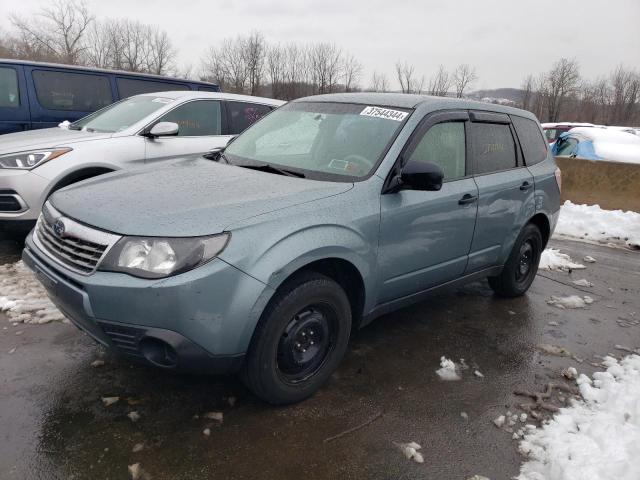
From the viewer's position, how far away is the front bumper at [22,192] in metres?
4.60

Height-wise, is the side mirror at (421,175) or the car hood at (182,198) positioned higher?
the side mirror at (421,175)

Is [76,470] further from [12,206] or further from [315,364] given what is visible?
[12,206]

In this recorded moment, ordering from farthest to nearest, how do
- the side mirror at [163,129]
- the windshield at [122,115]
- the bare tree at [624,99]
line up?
the bare tree at [624,99]
the windshield at [122,115]
the side mirror at [163,129]

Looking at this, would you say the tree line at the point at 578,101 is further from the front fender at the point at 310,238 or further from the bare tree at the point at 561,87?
the front fender at the point at 310,238

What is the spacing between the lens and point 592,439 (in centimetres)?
266

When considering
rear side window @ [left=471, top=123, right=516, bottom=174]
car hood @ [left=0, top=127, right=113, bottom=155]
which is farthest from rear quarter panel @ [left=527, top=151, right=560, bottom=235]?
car hood @ [left=0, top=127, right=113, bottom=155]

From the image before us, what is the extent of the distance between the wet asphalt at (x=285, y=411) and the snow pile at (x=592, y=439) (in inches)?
5.2

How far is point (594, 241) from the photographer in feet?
25.2

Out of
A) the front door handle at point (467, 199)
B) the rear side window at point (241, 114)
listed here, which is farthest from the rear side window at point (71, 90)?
the front door handle at point (467, 199)

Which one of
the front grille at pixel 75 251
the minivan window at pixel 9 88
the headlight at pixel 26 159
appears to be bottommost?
the front grille at pixel 75 251

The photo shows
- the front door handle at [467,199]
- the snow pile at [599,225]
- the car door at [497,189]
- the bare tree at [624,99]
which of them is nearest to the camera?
the front door handle at [467,199]

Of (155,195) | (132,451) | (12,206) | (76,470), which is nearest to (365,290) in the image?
(155,195)

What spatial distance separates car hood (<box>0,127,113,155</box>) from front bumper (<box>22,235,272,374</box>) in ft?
10.1

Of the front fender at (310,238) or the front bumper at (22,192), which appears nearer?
the front fender at (310,238)
